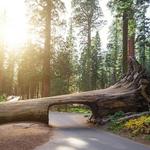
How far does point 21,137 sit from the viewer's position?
14.8 m

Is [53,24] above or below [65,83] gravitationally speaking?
above

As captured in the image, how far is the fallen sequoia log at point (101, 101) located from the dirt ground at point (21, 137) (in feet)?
4.85

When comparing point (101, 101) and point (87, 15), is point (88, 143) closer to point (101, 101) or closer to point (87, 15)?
point (101, 101)

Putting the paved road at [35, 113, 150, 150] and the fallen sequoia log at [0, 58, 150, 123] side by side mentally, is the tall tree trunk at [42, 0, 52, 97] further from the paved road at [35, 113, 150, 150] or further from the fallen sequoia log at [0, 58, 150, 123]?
the paved road at [35, 113, 150, 150]

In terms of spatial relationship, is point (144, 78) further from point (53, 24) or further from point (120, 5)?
point (53, 24)

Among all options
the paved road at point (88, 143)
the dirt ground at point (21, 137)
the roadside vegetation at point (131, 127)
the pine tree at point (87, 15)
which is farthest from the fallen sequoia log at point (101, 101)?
the pine tree at point (87, 15)

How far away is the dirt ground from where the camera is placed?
42.5ft

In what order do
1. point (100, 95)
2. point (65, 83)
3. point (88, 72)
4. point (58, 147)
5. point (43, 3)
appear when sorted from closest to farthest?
point (58, 147) < point (100, 95) < point (43, 3) < point (65, 83) < point (88, 72)

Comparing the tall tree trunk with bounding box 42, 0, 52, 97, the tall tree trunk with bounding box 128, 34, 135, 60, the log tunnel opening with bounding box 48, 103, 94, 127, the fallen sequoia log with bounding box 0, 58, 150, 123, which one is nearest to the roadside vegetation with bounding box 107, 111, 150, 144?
the fallen sequoia log with bounding box 0, 58, 150, 123

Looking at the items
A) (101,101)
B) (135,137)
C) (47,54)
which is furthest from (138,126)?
(47,54)

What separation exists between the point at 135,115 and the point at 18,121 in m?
6.25

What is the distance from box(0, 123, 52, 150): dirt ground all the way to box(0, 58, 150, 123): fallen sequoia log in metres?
1.48

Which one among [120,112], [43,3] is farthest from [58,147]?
[43,3]

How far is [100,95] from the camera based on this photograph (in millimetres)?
22031
